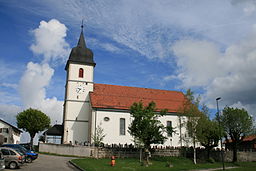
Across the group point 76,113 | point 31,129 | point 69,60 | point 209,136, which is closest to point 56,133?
point 76,113

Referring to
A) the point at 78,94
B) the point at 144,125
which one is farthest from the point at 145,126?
the point at 78,94

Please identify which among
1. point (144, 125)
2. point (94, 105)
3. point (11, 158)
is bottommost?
point (11, 158)

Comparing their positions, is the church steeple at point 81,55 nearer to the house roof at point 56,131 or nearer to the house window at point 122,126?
the house window at point 122,126

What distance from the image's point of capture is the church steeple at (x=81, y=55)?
144ft

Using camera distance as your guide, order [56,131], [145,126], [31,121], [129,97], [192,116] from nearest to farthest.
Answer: [145,126], [192,116], [56,131], [129,97], [31,121]

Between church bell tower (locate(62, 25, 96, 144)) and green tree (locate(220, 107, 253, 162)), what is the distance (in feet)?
74.3

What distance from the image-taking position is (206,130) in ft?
111

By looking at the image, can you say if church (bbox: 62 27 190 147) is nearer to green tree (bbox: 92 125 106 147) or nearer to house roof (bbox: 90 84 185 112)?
house roof (bbox: 90 84 185 112)

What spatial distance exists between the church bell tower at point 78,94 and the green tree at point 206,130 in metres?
18.2

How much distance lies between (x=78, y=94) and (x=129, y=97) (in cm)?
885

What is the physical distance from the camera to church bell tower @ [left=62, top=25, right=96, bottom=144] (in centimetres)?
4128

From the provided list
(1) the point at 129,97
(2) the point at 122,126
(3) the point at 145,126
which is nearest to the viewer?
(3) the point at 145,126

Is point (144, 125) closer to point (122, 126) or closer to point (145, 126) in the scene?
point (145, 126)

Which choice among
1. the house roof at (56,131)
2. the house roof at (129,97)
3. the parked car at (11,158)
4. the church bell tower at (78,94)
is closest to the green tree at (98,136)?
the house roof at (129,97)
